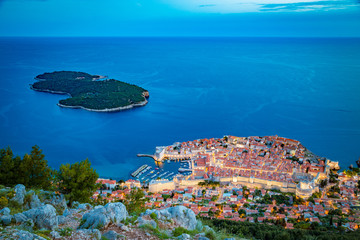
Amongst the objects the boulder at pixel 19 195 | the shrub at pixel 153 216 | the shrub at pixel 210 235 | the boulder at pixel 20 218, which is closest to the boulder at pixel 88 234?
the boulder at pixel 20 218

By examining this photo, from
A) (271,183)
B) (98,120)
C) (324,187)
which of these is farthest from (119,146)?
(324,187)

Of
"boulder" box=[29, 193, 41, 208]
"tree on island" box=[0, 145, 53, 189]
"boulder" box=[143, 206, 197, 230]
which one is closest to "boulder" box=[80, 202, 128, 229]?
"boulder" box=[143, 206, 197, 230]

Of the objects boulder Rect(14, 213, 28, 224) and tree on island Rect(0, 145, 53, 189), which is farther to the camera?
tree on island Rect(0, 145, 53, 189)

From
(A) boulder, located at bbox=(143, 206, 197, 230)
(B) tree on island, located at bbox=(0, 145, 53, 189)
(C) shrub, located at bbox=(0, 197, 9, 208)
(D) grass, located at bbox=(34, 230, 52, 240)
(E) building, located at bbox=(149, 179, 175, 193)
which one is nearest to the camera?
(D) grass, located at bbox=(34, 230, 52, 240)

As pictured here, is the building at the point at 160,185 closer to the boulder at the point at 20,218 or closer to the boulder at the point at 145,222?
the boulder at the point at 145,222

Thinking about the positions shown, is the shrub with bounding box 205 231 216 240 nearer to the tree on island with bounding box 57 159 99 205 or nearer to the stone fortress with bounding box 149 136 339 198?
the tree on island with bounding box 57 159 99 205

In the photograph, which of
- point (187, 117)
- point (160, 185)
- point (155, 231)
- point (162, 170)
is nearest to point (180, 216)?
point (155, 231)
